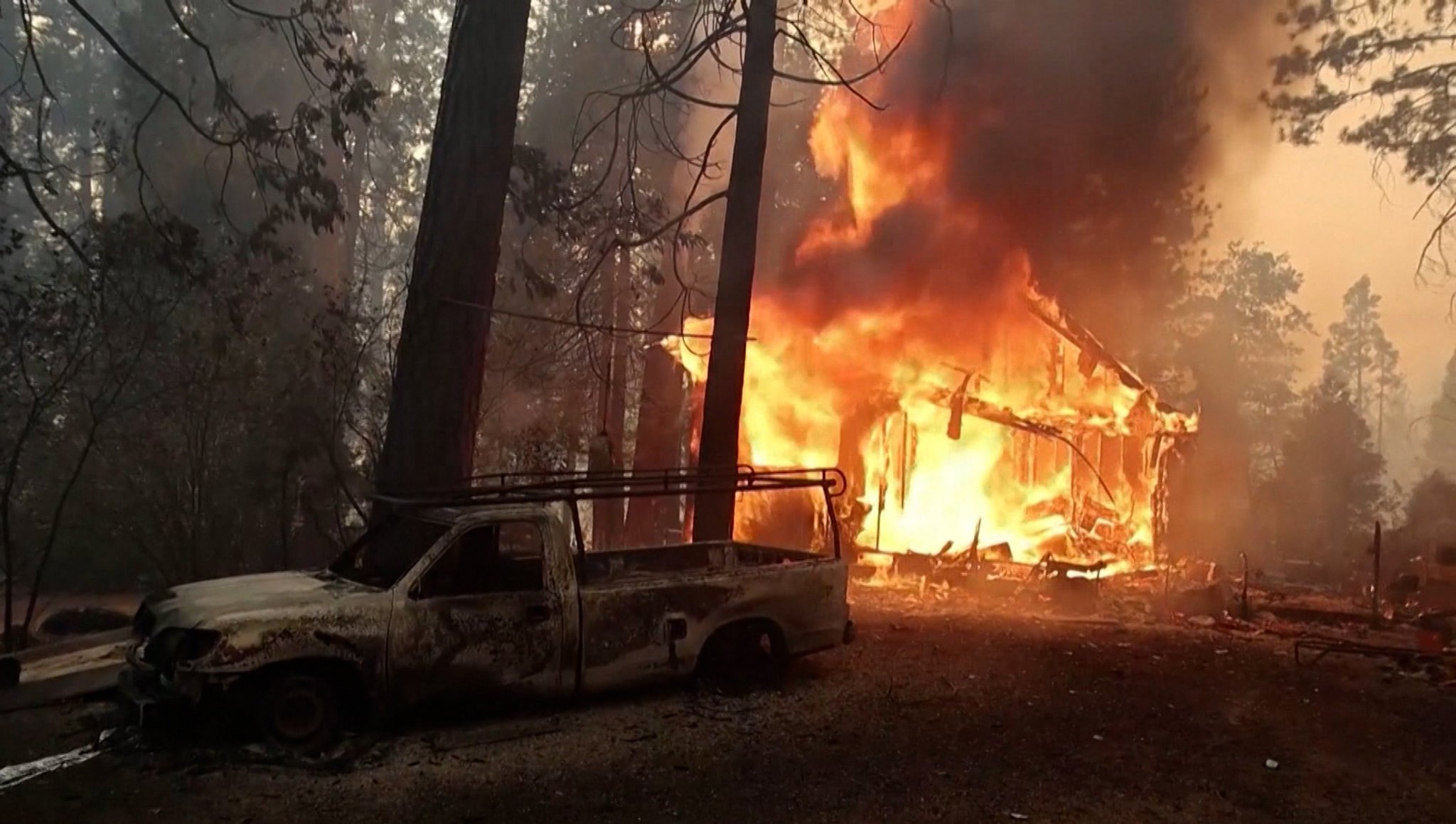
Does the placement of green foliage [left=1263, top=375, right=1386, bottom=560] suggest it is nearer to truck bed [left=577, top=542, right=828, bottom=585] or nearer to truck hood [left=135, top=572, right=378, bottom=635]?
truck bed [left=577, top=542, right=828, bottom=585]

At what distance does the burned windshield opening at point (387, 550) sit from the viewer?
6.43 meters

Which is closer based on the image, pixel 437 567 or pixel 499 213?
pixel 437 567

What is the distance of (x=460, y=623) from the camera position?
6109 millimetres

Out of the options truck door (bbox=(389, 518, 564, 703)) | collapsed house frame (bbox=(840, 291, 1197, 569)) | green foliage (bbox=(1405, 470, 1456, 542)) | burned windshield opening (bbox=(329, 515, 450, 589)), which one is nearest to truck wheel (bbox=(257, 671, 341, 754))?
truck door (bbox=(389, 518, 564, 703))

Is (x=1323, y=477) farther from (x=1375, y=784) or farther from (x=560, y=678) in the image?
(x=560, y=678)

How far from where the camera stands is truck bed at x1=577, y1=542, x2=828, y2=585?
820cm

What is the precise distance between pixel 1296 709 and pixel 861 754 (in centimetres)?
374

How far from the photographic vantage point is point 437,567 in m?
6.37

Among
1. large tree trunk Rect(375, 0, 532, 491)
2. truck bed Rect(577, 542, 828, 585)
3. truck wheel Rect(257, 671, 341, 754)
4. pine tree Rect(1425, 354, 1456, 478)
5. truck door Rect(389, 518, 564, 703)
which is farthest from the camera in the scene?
pine tree Rect(1425, 354, 1456, 478)

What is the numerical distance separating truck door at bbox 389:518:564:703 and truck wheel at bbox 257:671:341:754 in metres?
0.42

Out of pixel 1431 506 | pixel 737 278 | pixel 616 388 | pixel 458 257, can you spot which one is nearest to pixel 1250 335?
pixel 1431 506

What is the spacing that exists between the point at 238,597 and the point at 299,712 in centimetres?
88

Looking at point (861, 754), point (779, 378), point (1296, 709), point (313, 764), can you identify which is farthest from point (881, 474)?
point (313, 764)

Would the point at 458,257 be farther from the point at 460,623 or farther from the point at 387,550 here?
the point at 460,623
